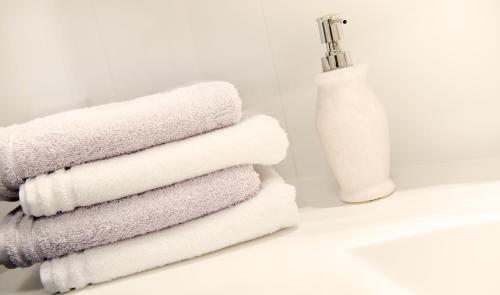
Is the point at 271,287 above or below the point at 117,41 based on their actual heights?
below

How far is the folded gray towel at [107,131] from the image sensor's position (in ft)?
1.82

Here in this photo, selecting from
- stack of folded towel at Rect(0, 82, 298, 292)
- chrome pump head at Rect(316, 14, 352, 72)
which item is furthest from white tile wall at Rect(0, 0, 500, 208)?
stack of folded towel at Rect(0, 82, 298, 292)

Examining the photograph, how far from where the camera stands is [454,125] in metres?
0.75

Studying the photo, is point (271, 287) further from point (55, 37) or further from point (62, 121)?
point (55, 37)

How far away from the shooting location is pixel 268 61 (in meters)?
0.82

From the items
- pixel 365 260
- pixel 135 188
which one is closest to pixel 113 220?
pixel 135 188

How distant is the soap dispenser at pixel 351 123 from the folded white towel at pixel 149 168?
9 centimetres

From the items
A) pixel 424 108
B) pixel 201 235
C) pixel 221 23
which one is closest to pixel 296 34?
pixel 221 23

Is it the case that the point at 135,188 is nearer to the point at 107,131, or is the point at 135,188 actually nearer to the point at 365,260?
the point at 107,131

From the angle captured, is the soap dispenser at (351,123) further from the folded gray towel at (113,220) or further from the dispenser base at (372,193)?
the folded gray towel at (113,220)

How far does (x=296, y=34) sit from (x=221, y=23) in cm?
13

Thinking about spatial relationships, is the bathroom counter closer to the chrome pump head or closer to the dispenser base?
the dispenser base

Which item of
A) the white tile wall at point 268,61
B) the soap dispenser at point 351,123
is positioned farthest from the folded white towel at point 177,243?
the white tile wall at point 268,61

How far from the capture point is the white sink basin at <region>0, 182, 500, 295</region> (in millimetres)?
507
